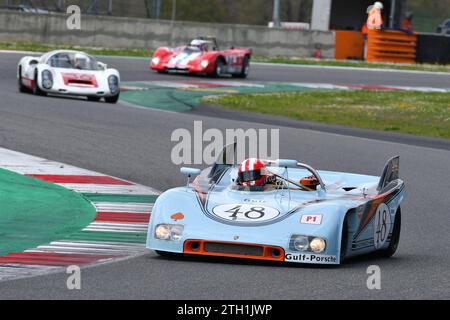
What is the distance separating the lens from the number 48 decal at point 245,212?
8.44 metres

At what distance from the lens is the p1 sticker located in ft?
27.5

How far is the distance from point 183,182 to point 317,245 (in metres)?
4.83

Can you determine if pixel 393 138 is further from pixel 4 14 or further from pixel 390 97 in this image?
pixel 4 14

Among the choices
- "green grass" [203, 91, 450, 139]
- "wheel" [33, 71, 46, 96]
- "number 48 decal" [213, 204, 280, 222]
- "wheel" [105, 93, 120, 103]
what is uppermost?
"number 48 decal" [213, 204, 280, 222]

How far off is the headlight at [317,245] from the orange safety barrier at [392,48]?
34.1m

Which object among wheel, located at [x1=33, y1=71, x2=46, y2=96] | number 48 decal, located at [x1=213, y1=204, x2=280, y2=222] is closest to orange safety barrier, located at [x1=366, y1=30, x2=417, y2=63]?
wheel, located at [x1=33, y1=71, x2=46, y2=96]

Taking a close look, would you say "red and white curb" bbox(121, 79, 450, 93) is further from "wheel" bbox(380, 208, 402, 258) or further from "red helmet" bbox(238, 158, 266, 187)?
"red helmet" bbox(238, 158, 266, 187)

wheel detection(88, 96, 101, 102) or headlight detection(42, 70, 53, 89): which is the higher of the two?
headlight detection(42, 70, 53, 89)

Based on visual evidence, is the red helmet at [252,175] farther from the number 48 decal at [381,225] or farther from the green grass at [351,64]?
the green grass at [351,64]

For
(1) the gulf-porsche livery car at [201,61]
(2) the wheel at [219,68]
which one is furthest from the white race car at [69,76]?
(2) the wheel at [219,68]

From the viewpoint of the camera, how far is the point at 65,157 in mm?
14320

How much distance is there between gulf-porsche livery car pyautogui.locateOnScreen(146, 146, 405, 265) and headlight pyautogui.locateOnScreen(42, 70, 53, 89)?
13500 millimetres

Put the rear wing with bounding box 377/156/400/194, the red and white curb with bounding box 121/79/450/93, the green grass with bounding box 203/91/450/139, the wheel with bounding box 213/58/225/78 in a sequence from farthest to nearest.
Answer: the wheel with bounding box 213/58/225/78 → the red and white curb with bounding box 121/79/450/93 → the green grass with bounding box 203/91/450/139 → the rear wing with bounding box 377/156/400/194
